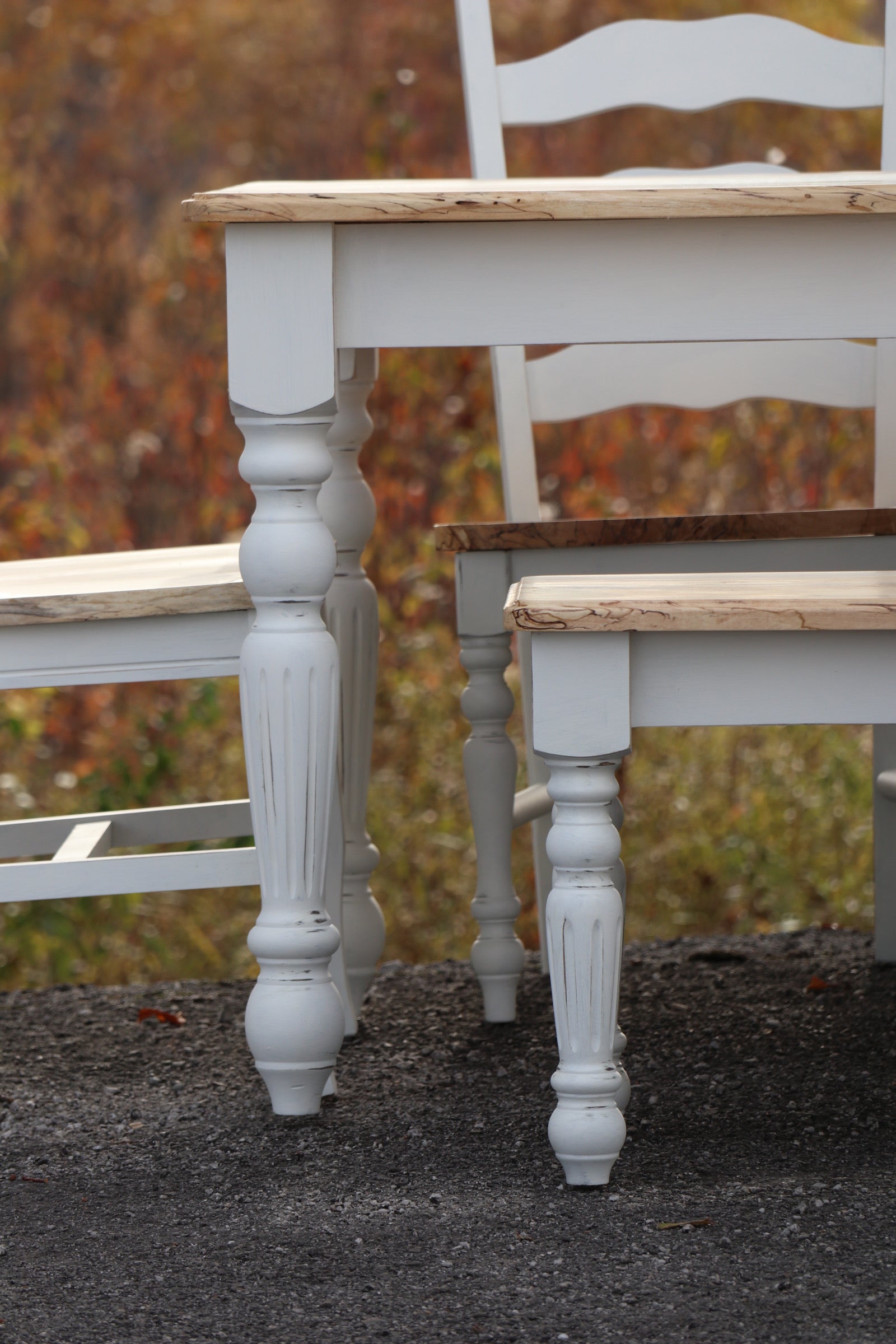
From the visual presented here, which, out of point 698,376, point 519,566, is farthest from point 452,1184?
point 698,376

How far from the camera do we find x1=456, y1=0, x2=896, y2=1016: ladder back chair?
2.22m

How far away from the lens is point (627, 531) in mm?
1936

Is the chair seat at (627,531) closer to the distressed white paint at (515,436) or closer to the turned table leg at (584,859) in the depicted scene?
the distressed white paint at (515,436)

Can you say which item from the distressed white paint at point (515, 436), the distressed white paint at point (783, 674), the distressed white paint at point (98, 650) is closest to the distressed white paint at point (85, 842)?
the distressed white paint at point (98, 650)

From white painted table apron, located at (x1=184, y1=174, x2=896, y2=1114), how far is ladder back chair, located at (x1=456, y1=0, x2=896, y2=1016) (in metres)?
0.65

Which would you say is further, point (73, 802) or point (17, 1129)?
point (73, 802)

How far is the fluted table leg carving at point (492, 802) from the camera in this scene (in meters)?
2.00

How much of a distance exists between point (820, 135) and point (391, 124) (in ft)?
5.05

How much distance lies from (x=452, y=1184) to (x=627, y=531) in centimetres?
80

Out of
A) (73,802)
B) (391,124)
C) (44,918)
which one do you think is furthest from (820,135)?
(44,918)

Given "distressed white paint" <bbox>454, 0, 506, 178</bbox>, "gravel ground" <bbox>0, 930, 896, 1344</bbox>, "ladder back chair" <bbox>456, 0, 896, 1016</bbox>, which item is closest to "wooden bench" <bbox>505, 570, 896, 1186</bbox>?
"gravel ground" <bbox>0, 930, 896, 1344</bbox>

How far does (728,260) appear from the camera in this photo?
147cm

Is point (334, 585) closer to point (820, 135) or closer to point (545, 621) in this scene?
point (545, 621)

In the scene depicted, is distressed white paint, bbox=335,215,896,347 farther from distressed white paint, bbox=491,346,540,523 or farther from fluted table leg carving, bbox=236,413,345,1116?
distressed white paint, bbox=491,346,540,523
